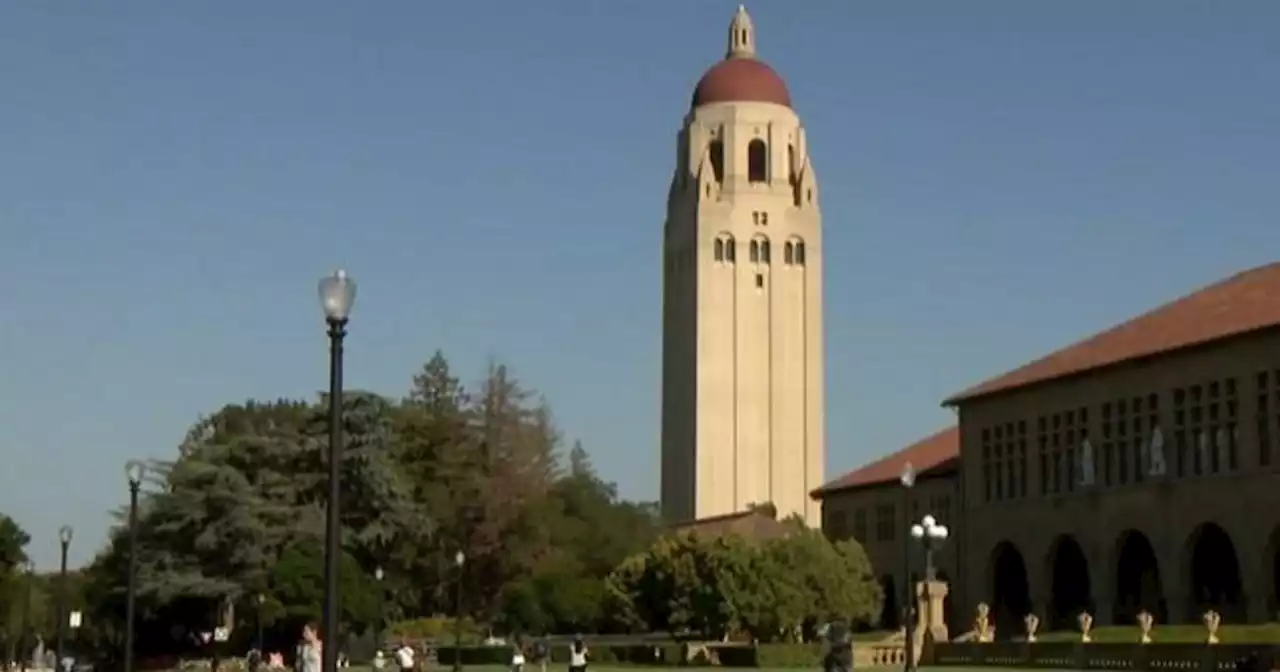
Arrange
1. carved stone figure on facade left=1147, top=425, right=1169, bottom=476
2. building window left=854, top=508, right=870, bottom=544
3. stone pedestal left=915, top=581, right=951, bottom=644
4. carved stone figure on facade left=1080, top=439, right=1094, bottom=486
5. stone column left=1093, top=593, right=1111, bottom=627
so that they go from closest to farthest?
stone pedestal left=915, top=581, right=951, bottom=644
carved stone figure on facade left=1147, top=425, right=1169, bottom=476
stone column left=1093, top=593, right=1111, bottom=627
carved stone figure on facade left=1080, top=439, right=1094, bottom=486
building window left=854, top=508, right=870, bottom=544


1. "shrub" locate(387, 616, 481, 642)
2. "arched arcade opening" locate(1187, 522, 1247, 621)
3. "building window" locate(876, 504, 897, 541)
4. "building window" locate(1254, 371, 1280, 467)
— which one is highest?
"building window" locate(1254, 371, 1280, 467)

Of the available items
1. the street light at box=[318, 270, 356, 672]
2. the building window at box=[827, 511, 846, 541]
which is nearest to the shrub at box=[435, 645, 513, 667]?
the building window at box=[827, 511, 846, 541]

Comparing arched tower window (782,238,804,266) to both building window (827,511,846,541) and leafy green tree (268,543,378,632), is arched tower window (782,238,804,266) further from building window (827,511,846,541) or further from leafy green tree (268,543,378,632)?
leafy green tree (268,543,378,632)

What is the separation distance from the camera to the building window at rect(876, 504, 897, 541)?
100250 millimetres

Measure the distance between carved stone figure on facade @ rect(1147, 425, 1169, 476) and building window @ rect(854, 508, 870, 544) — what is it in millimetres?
31247

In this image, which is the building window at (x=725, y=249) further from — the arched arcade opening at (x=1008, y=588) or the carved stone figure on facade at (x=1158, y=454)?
the carved stone figure on facade at (x=1158, y=454)

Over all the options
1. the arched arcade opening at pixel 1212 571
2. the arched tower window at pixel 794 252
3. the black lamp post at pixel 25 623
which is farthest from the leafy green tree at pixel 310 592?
the arched tower window at pixel 794 252

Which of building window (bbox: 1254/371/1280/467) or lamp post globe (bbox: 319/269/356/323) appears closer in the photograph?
lamp post globe (bbox: 319/269/356/323)

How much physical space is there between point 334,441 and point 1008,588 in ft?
236

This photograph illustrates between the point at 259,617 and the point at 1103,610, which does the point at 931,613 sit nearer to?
the point at 1103,610

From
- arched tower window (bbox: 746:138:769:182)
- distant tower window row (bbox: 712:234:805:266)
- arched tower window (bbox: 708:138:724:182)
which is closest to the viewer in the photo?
distant tower window row (bbox: 712:234:805:266)

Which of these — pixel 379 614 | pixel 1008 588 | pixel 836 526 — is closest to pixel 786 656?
pixel 379 614

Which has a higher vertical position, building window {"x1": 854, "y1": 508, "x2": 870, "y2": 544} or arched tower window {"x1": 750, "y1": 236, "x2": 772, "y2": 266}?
arched tower window {"x1": 750, "y1": 236, "x2": 772, "y2": 266}

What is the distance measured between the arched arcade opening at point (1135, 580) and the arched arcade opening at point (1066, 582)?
2791mm
